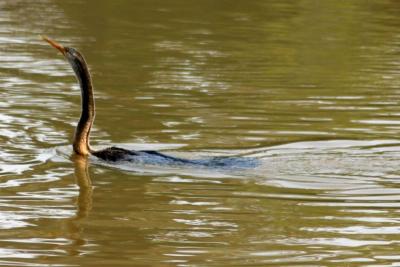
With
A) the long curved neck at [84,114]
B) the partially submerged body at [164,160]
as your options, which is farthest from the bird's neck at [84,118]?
the partially submerged body at [164,160]

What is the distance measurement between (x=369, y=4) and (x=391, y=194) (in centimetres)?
1921

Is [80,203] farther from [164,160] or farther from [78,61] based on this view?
[78,61]

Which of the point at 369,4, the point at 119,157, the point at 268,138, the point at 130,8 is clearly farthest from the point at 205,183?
the point at 369,4

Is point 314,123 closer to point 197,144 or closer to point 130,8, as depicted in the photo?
point 197,144

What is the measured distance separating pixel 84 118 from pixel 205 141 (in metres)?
1.49

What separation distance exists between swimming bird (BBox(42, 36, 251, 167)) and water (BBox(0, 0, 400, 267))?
139 millimetres

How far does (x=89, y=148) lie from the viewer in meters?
12.8

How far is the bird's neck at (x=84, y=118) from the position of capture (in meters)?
12.7

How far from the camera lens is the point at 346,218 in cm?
998

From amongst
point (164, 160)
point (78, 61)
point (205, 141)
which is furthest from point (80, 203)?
point (205, 141)

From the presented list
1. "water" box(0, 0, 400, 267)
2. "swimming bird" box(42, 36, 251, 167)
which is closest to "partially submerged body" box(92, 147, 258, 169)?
"swimming bird" box(42, 36, 251, 167)

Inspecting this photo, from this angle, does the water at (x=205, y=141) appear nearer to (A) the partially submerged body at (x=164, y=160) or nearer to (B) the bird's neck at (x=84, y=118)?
(A) the partially submerged body at (x=164, y=160)

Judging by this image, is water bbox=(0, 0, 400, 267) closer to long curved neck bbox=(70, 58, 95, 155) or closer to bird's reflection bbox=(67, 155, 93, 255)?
bird's reflection bbox=(67, 155, 93, 255)

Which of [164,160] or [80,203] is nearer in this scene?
[80,203]
